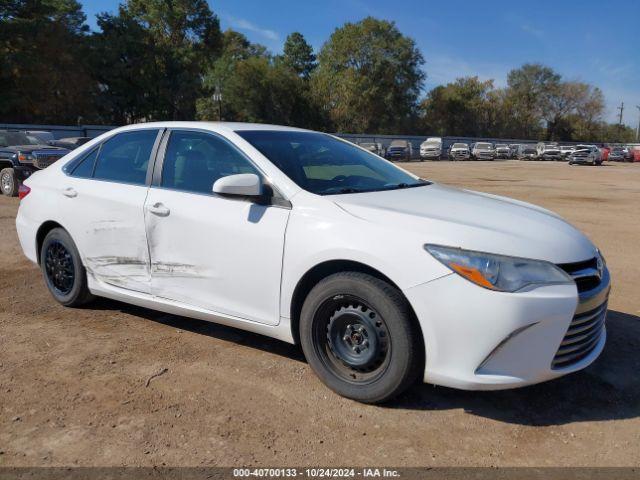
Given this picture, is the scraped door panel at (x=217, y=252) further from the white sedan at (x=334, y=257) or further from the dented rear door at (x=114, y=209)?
the dented rear door at (x=114, y=209)

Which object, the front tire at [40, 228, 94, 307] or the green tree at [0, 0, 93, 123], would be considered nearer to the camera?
the front tire at [40, 228, 94, 307]

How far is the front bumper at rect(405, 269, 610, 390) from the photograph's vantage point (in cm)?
271

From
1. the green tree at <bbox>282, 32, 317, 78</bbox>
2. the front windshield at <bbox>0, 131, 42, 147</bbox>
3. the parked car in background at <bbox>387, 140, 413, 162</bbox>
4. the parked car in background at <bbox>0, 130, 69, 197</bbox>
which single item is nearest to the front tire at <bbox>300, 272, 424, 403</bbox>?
the parked car in background at <bbox>0, 130, 69, 197</bbox>

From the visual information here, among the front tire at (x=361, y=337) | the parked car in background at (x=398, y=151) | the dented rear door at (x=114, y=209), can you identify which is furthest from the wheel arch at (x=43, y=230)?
the parked car in background at (x=398, y=151)

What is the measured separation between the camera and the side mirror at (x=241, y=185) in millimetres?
3338

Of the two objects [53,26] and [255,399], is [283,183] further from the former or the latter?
[53,26]

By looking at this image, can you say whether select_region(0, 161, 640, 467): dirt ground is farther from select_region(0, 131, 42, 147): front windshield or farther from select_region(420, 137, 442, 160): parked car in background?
select_region(420, 137, 442, 160): parked car in background

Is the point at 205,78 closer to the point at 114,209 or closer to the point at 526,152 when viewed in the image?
the point at 526,152

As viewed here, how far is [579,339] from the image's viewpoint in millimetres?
2986

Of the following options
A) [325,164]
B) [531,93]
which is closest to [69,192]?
[325,164]

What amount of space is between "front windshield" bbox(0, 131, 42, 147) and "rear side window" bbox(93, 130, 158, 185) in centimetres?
1115

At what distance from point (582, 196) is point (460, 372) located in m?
15.1

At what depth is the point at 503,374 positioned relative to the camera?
2.80 metres

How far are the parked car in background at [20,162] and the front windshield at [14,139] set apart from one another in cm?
33
